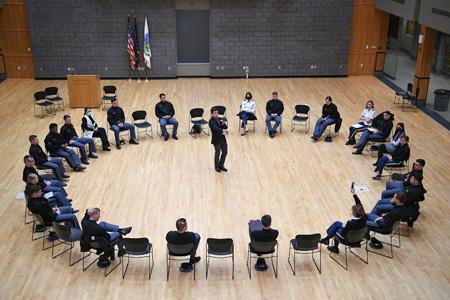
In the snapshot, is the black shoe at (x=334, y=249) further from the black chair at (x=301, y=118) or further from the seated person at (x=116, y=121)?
the seated person at (x=116, y=121)

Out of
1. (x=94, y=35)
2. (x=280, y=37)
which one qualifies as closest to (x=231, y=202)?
(x=280, y=37)

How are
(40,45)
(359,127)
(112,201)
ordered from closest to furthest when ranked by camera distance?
(112,201) → (359,127) → (40,45)

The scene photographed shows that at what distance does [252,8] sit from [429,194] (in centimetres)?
1208

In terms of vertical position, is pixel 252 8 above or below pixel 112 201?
above

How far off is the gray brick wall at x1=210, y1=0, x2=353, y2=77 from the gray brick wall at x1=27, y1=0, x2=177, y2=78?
206cm

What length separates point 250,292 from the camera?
9.11m

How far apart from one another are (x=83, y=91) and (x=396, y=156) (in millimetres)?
10890

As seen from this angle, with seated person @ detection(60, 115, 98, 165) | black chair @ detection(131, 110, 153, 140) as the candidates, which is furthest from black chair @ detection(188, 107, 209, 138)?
seated person @ detection(60, 115, 98, 165)


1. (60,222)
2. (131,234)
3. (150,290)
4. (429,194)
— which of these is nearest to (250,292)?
(150,290)

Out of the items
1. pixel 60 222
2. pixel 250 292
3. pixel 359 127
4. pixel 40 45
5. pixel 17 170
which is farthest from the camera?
pixel 40 45

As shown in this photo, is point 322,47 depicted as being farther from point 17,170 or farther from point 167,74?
point 17,170

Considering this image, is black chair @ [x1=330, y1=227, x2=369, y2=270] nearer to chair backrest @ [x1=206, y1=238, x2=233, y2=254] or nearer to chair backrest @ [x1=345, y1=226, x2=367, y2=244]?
chair backrest @ [x1=345, y1=226, x2=367, y2=244]

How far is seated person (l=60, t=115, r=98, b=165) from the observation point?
13781 millimetres

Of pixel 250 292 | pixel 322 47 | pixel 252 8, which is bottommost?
pixel 250 292
